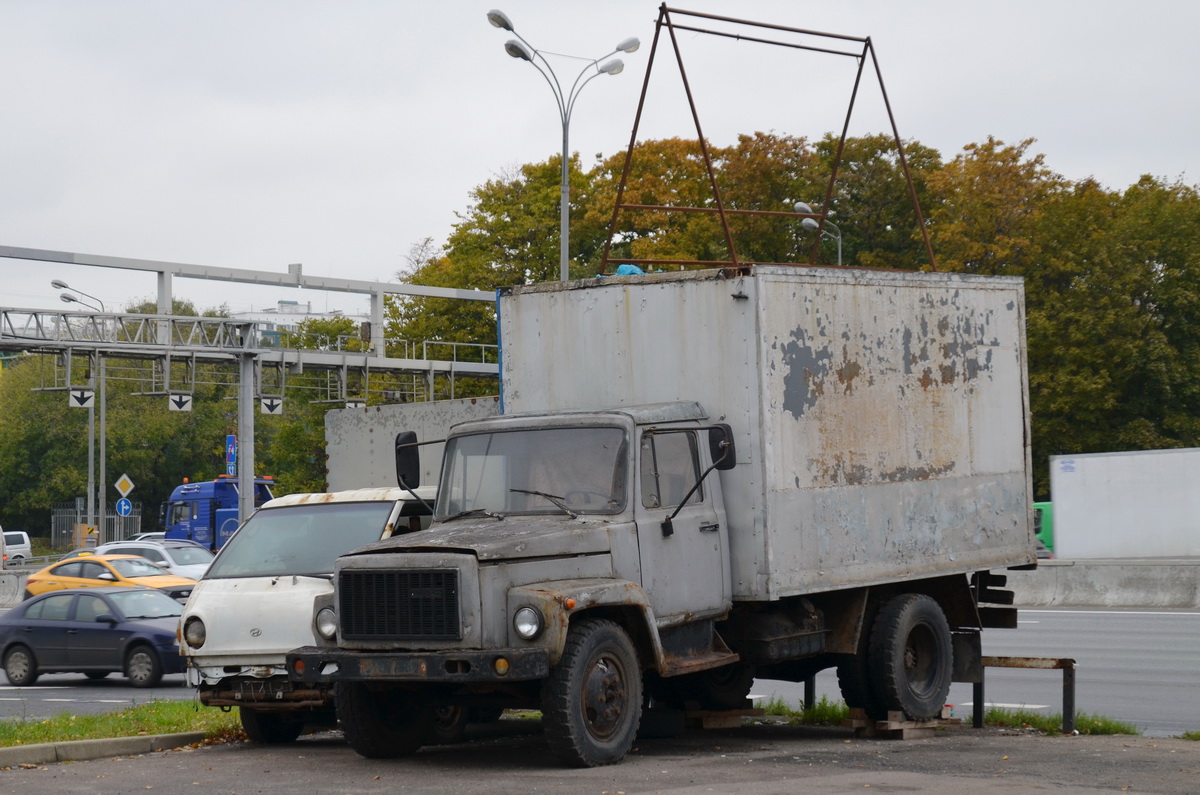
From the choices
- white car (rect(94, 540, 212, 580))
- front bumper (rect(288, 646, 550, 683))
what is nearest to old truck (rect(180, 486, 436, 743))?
front bumper (rect(288, 646, 550, 683))

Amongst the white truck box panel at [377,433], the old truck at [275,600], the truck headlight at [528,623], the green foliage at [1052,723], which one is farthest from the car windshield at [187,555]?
the truck headlight at [528,623]

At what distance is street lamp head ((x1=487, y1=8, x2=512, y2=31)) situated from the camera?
87.9ft

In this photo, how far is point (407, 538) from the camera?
32.1ft

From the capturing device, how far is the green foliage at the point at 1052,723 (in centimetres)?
1235

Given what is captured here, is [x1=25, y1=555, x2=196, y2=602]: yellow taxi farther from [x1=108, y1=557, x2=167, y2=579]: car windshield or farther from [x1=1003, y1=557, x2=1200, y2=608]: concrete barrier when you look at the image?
[x1=1003, y1=557, x2=1200, y2=608]: concrete barrier

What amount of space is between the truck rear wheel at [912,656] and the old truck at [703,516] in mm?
22

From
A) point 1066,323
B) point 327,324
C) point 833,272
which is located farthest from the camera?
point 327,324

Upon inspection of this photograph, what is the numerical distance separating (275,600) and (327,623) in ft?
4.29

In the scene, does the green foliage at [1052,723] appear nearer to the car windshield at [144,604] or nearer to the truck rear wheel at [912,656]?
the truck rear wheel at [912,656]

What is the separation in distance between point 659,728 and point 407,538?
10.7 ft

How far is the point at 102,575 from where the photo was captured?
29.2 meters

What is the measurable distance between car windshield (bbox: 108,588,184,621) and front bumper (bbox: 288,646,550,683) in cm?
1051

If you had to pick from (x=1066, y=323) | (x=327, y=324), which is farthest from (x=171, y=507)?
(x=1066, y=323)

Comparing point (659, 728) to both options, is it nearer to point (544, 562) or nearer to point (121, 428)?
point (544, 562)
